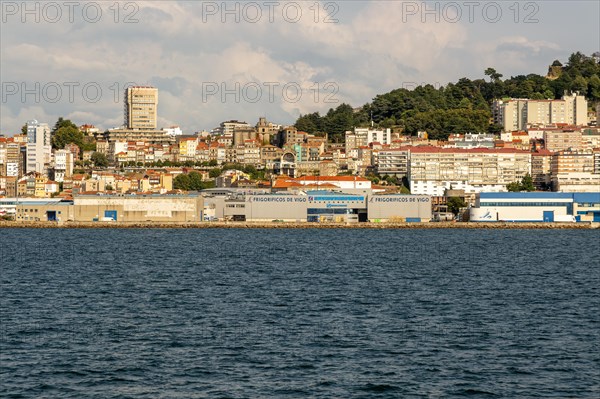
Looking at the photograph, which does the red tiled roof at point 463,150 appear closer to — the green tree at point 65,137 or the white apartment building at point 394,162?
the white apartment building at point 394,162

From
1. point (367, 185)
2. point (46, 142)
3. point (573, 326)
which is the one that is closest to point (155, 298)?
point (573, 326)

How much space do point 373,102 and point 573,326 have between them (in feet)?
386

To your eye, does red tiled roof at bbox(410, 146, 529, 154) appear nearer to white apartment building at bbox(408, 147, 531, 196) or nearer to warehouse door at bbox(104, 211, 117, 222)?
white apartment building at bbox(408, 147, 531, 196)

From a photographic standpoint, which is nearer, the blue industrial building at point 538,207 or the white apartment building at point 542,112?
the blue industrial building at point 538,207

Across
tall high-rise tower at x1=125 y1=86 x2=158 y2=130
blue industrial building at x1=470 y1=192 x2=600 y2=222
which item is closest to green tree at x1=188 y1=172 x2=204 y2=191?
blue industrial building at x1=470 y1=192 x2=600 y2=222

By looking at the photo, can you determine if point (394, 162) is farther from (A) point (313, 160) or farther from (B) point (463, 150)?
(A) point (313, 160)

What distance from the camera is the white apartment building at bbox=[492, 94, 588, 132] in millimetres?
131875

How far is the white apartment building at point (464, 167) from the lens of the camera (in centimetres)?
9994

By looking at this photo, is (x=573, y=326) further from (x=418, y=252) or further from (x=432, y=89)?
(x=432, y=89)

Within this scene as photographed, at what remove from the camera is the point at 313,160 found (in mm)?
114938

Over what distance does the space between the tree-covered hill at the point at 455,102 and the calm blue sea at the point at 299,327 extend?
86.5m

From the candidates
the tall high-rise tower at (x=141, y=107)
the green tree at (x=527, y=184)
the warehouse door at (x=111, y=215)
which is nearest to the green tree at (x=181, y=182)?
the warehouse door at (x=111, y=215)

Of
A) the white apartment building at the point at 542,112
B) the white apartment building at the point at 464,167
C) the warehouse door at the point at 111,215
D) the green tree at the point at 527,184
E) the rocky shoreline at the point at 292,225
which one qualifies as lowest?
the rocky shoreline at the point at 292,225

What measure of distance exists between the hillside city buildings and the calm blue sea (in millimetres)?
43329
